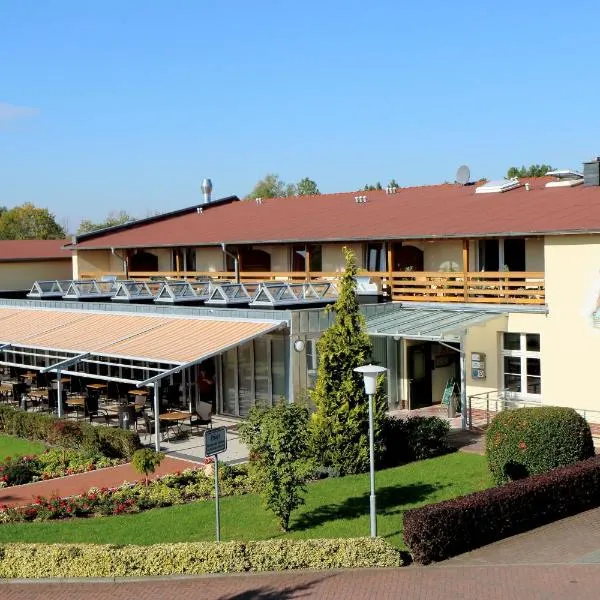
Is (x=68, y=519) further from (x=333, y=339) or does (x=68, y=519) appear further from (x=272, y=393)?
(x=272, y=393)

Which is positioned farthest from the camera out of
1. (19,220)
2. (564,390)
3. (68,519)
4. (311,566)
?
(19,220)

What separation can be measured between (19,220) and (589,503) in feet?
268

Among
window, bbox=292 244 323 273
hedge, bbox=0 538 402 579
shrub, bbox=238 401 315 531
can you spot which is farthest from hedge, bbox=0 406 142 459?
window, bbox=292 244 323 273

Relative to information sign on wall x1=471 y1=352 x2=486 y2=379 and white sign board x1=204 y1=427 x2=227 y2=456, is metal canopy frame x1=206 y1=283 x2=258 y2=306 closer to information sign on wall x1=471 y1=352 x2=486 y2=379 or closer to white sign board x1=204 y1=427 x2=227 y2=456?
information sign on wall x1=471 y1=352 x2=486 y2=379

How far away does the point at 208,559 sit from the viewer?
1292cm

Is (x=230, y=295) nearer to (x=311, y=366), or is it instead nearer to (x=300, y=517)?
(x=311, y=366)

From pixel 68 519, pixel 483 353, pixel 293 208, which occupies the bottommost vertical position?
pixel 68 519

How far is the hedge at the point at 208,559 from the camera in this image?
1287cm

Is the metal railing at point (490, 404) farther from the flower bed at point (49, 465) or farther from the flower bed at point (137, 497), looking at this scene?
the flower bed at point (49, 465)

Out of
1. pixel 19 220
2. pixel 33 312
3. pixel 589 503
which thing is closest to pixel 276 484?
pixel 589 503

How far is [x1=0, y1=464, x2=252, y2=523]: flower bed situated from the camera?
1609cm

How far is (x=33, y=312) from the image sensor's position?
104 feet

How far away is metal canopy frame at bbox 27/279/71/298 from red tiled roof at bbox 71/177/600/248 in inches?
131

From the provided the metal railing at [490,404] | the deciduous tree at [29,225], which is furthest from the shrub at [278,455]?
the deciduous tree at [29,225]
